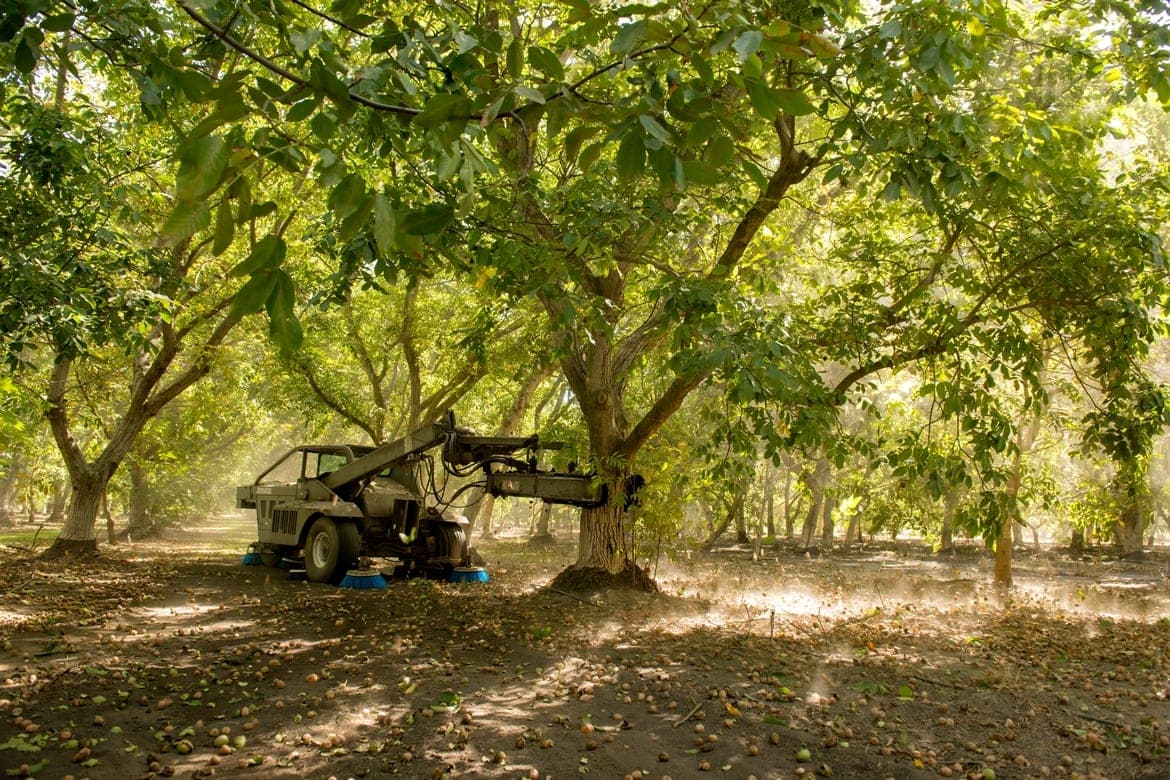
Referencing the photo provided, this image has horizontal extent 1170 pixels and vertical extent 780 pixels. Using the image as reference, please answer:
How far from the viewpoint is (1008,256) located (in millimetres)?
7828

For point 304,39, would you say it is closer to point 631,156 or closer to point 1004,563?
point 631,156

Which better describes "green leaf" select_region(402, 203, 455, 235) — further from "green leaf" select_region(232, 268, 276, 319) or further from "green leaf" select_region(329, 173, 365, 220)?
"green leaf" select_region(232, 268, 276, 319)

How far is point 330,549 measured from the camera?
1205 cm

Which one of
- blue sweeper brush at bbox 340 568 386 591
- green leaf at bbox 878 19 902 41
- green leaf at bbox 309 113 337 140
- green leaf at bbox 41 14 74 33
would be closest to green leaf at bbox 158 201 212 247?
green leaf at bbox 309 113 337 140

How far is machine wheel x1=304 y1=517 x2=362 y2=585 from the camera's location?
11.9m

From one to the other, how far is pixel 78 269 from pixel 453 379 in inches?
484

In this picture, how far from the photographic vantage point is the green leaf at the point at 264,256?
1776 mm

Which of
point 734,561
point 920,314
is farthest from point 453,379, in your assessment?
point 920,314

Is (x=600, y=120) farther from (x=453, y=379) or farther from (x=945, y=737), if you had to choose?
(x=453, y=379)

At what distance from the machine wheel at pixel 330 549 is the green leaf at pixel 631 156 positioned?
35.4 feet

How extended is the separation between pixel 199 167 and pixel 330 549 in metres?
11.2

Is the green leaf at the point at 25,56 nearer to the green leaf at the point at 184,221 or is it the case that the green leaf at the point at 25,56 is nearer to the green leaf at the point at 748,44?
the green leaf at the point at 184,221

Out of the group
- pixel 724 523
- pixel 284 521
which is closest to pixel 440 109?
pixel 284 521

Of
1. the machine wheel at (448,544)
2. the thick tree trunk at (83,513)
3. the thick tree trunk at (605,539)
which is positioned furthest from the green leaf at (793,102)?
the thick tree trunk at (83,513)
